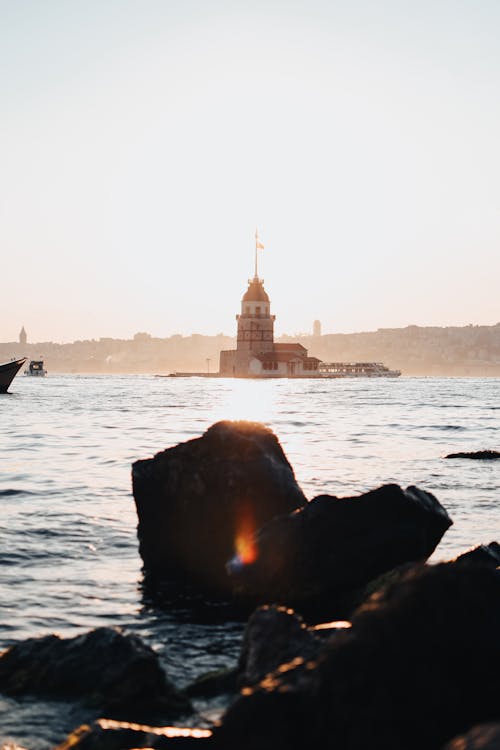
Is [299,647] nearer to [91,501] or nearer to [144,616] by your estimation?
[144,616]

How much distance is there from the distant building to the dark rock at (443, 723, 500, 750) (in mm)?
159005

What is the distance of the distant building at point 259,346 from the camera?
535 feet

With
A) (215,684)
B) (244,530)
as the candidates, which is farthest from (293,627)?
(244,530)

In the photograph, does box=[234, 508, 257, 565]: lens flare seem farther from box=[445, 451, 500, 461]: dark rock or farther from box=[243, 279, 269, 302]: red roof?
box=[243, 279, 269, 302]: red roof

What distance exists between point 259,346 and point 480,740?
162979 millimetres

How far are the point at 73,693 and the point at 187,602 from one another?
10.3ft

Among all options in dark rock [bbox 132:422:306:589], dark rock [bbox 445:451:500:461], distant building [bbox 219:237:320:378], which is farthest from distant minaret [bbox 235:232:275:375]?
dark rock [bbox 132:422:306:589]

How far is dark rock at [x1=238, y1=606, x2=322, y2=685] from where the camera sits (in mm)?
6117

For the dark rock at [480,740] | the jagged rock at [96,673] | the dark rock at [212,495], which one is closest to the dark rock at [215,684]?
the jagged rock at [96,673]

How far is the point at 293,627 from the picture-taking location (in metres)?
6.36

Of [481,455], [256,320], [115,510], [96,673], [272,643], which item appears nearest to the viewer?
[272,643]

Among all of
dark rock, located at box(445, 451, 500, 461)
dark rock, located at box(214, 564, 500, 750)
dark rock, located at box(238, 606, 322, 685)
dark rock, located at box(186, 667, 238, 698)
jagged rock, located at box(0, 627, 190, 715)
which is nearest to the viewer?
dark rock, located at box(214, 564, 500, 750)

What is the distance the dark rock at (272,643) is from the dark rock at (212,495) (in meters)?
3.61

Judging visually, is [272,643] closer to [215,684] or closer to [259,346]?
[215,684]
